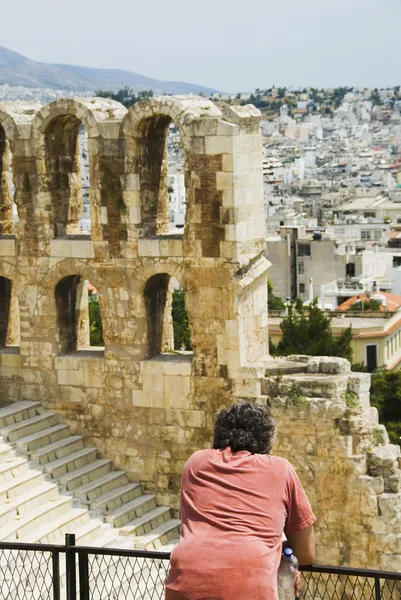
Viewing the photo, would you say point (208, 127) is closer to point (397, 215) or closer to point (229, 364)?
point (229, 364)

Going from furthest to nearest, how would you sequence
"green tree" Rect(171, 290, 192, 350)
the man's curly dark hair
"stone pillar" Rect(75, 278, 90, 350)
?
1. "green tree" Rect(171, 290, 192, 350)
2. "stone pillar" Rect(75, 278, 90, 350)
3. the man's curly dark hair

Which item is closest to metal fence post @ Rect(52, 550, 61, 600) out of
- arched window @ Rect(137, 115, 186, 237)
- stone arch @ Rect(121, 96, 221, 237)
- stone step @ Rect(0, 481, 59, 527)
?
stone step @ Rect(0, 481, 59, 527)

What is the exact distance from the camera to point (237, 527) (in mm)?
8648

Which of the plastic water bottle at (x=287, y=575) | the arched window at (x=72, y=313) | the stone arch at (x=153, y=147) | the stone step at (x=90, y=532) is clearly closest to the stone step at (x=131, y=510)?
the stone step at (x=90, y=532)

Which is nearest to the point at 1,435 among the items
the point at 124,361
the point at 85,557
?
the point at 124,361

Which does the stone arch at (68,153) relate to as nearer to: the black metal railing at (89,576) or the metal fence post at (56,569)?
the black metal railing at (89,576)

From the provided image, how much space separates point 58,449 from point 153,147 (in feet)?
14.6

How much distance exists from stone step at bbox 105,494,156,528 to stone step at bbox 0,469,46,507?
1054mm

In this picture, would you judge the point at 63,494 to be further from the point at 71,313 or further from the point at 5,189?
the point at 5,189

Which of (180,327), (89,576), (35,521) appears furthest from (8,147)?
(180,327)

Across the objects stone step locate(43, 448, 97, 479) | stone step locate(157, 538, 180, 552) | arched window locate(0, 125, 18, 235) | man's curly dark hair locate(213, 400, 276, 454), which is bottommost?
stone step locate(157, 538, 180, 552)

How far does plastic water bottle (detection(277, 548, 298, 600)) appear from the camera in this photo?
357 inches

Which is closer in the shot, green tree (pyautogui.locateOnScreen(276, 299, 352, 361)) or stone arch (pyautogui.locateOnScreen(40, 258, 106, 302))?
stone arch (pyautogui.locateOnScreen(40, 258, 106, 302))

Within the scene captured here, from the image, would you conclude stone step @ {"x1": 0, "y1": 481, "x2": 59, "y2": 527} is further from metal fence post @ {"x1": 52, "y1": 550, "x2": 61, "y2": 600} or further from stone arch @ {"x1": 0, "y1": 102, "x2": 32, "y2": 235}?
metal fence post @ {"x1": 52, "y1": 550, "x2": 61, "y2": 600}
